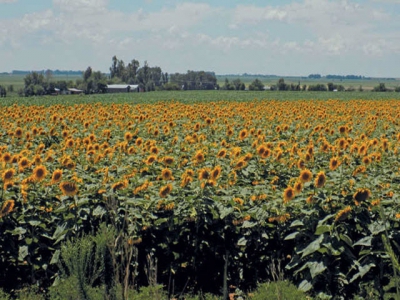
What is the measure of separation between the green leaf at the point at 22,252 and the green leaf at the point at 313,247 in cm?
264

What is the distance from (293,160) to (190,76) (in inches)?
5048

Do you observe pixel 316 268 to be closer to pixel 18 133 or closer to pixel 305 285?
pixel 305 285

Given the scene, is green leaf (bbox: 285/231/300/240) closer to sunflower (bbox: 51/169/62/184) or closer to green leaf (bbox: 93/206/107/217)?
green leaf (bbox: 93/206/107/217)

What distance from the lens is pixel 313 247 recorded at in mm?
Result: 5199

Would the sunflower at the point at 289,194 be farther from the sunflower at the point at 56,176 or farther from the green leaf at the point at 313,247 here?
the sunflower at the point at 56,176

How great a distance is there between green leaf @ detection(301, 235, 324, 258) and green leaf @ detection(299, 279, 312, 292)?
25cm

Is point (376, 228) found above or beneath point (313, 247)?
above

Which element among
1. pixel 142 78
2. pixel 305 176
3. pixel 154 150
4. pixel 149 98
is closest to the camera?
pixel 305 176

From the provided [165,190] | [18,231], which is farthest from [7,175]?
[165,190]

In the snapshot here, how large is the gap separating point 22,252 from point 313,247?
9.13 feet

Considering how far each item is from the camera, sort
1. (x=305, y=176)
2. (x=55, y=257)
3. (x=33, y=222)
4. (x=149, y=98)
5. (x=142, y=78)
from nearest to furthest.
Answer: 1. (x=55, y=257)
2. (x=33, y=222)
3. (x=305, y=176)
4. (x=149, y=98)
5. (x=142, y=78)

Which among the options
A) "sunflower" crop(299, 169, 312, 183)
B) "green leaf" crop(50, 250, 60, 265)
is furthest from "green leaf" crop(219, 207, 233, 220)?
"green leaf" crop(50, 250, 60, 265)

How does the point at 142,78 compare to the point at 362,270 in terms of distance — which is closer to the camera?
the point at 362,270

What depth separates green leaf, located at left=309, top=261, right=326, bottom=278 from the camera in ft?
16.7
